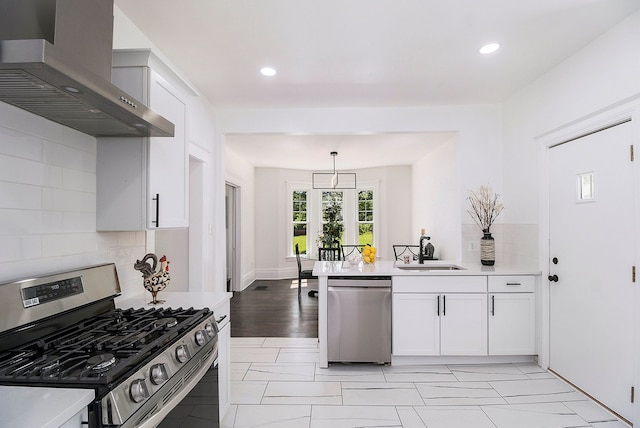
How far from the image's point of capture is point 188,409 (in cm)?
149

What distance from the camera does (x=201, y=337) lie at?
1647 millimetres

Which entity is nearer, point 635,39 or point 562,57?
point 635,39

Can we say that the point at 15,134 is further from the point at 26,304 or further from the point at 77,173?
the point at 26,304

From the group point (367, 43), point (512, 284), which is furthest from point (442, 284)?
point (367, 43)

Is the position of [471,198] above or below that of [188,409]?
above

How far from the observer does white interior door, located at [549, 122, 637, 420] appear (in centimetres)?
231

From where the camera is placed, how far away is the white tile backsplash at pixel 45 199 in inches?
56.1

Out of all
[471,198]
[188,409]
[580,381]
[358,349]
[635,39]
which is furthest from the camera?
[471,198]

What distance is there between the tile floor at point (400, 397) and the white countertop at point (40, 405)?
1.57 meters

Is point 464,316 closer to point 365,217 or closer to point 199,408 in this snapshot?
point 199,408

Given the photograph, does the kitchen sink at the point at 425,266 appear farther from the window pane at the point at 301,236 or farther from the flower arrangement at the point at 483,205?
the window pane at the point at 301,236

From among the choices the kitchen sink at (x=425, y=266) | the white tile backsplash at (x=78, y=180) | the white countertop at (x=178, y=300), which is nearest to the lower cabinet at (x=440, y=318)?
the kitchen sink at (x=425, y=266)

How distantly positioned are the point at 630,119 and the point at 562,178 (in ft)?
2.32

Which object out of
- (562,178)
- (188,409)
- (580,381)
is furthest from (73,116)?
(580,381)
